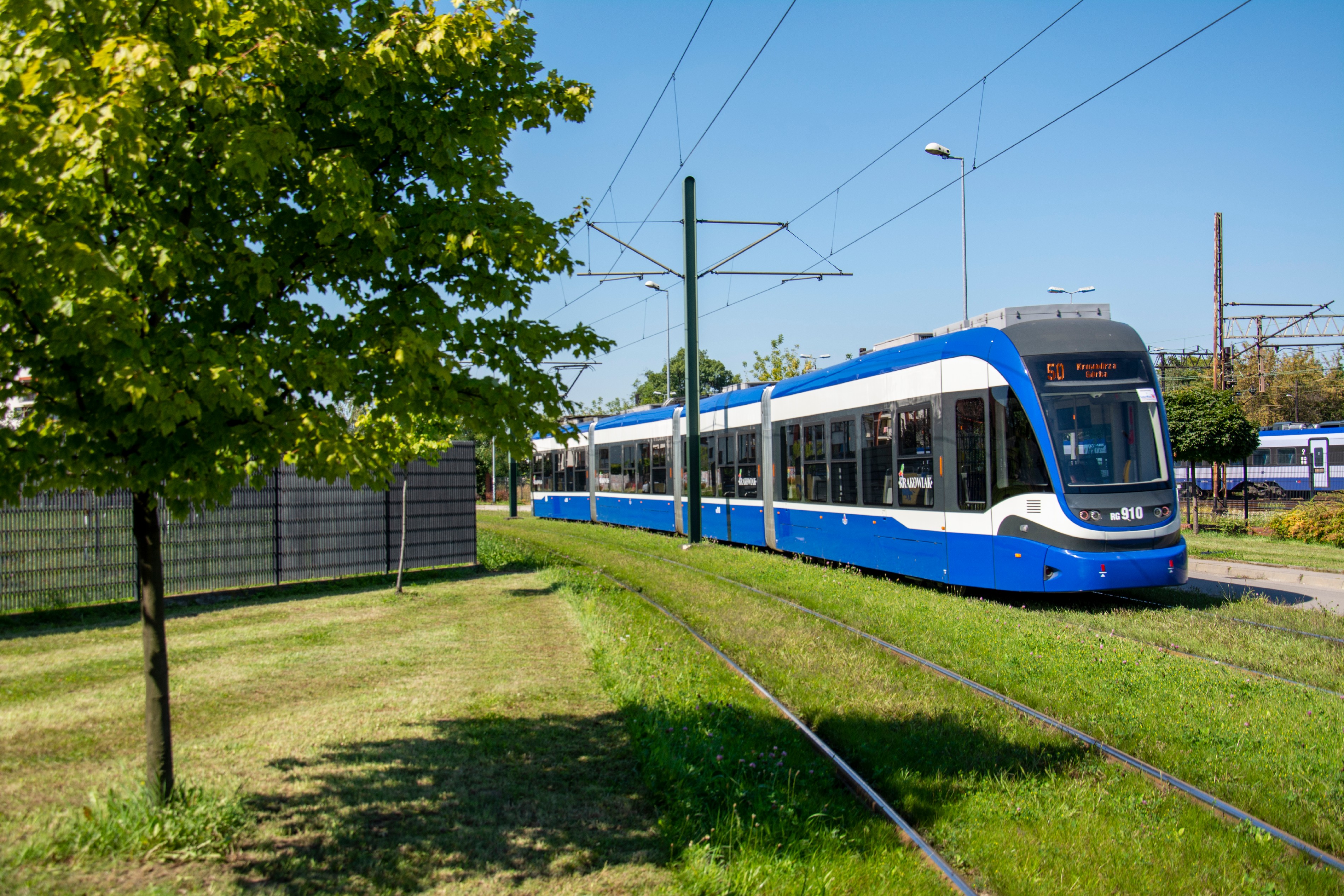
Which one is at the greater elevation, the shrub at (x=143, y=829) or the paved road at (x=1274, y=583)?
the shrub at (x=143, y=829)

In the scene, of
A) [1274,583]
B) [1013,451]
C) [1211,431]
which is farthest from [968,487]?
[1211,431]

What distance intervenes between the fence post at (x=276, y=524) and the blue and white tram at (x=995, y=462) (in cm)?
528

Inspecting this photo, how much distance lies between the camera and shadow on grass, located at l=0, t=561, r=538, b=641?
10.8 meters

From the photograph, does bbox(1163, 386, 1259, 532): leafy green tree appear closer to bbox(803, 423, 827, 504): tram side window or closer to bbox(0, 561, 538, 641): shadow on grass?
bbox(803, 423, 827, 504): tram side window

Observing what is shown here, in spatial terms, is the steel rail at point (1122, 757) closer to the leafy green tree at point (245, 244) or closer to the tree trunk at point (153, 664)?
the leafy green tree at point (245, 244)

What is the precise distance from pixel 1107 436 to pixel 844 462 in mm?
4740

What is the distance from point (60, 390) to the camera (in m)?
3.91

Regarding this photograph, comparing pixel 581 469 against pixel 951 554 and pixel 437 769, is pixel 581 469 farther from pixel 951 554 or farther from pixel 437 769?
pixel 437 769

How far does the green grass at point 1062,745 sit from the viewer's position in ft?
14.5

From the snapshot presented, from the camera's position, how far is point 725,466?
20.7 m

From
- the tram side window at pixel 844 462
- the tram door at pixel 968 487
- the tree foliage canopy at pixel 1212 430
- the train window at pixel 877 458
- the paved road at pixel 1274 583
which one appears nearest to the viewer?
the tram door at pixel 968 487

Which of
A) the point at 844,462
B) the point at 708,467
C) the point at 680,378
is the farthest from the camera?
the point at 680,378

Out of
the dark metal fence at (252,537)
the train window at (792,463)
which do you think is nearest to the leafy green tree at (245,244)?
the dark metal fence at (252,537)

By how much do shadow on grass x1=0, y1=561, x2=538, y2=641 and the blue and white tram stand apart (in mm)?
5096
